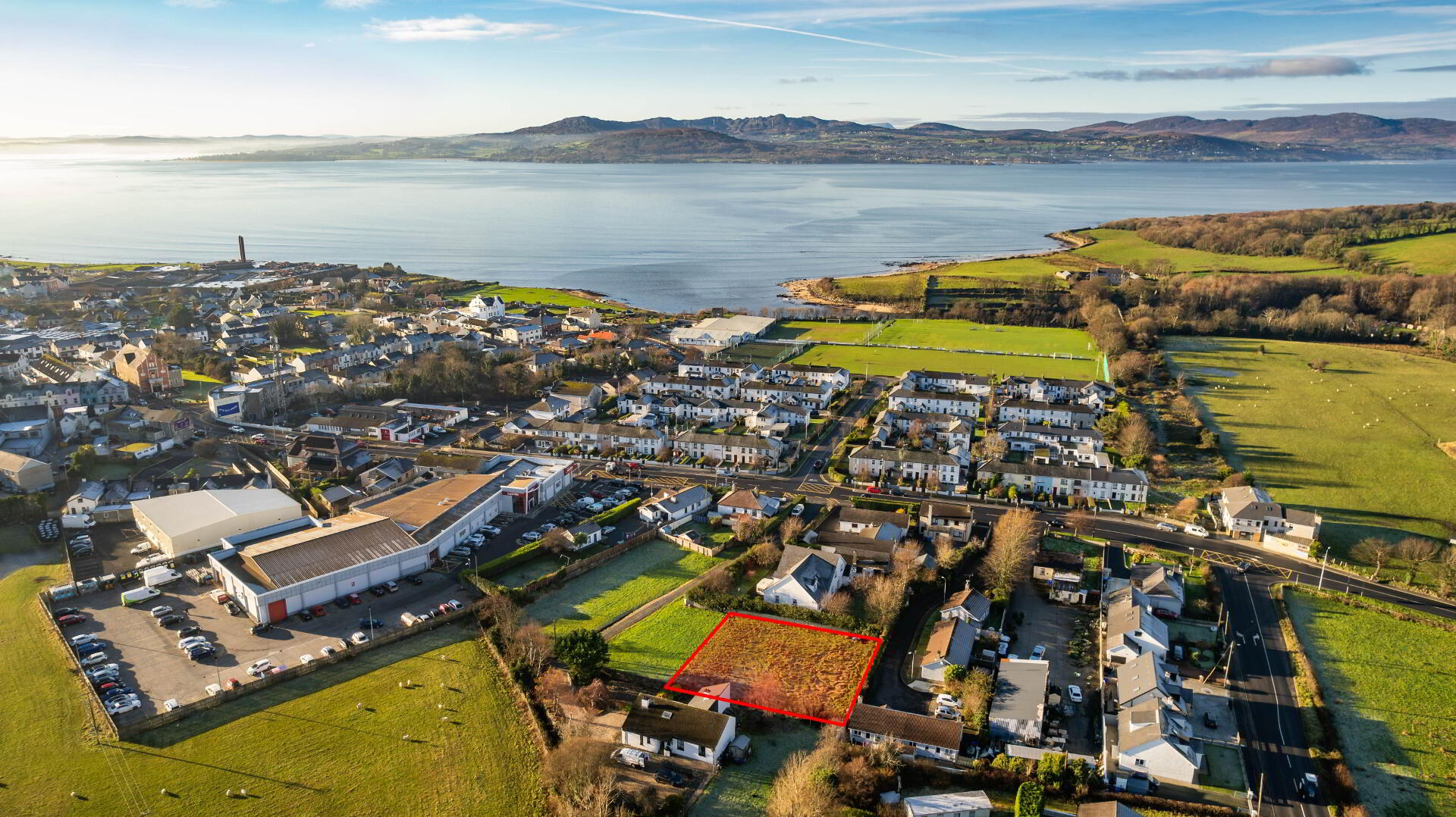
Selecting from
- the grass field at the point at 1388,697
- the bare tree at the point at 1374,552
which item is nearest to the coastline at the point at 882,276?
the bare tree at the point at 1374,552

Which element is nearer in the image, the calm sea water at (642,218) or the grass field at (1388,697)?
the grass field at (1388,697)

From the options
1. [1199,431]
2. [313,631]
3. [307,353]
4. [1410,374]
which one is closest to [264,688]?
[313,631]

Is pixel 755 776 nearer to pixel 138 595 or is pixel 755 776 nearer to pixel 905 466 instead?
pixel 138 595

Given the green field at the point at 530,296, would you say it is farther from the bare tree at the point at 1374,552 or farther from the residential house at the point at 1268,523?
the bare tree at the point at 1374,552

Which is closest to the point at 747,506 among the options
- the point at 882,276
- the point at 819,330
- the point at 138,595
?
the point at 138,595

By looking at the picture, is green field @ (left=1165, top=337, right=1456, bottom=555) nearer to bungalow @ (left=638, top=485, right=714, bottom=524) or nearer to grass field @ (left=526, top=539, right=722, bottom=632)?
bungalow @ (left=638, top=485, right=714, bottom=524)

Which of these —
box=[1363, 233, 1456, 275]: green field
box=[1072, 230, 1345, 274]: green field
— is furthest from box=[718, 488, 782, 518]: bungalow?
box=[1363, 233, 1456, 275]: green field

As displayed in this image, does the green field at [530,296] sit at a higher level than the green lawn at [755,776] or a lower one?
higher
